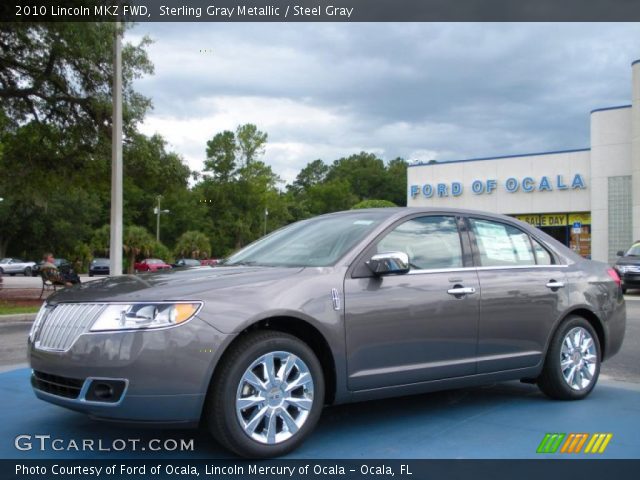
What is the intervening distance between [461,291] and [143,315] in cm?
232

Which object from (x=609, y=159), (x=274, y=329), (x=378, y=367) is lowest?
(x=378, y=367)

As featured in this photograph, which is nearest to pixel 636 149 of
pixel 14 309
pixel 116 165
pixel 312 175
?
pixel 116 165

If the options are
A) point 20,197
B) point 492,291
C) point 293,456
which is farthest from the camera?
point 20,197

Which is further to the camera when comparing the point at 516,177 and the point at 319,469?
the point at 516,177

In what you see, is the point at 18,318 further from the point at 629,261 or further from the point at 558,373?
the point at 629,261

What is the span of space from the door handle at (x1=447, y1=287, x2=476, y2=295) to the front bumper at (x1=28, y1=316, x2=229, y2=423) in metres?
1.84

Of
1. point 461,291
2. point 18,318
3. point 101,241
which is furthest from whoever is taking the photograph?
point 101,241

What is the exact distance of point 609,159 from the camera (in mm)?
34781

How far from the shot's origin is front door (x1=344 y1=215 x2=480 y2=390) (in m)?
4.45

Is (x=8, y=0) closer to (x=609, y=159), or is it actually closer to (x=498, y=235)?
(x=498, y=235)

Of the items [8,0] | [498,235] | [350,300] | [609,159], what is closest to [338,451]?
[350,300]

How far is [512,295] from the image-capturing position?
528 cm

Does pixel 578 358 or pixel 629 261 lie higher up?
pixel 629 261

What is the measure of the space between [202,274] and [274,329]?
631 mm
